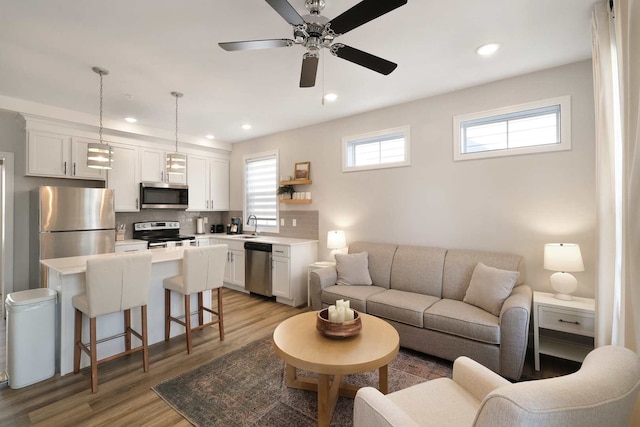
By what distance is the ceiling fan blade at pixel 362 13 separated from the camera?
153cm

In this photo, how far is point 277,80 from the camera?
315 cm

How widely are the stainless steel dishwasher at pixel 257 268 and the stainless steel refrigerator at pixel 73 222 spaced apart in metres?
1.89

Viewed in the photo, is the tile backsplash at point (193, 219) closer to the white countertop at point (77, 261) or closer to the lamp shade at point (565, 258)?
the white countertop at point (77, 261)

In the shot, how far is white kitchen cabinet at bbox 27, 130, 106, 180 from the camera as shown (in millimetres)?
3832

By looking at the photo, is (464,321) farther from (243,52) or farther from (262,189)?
(262,189)

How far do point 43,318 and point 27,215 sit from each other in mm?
2433

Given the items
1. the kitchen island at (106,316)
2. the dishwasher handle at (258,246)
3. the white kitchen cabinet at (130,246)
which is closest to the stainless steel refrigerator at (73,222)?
the white kitchen cabinet at (130,246)

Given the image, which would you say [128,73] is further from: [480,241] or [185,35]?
[480,241]

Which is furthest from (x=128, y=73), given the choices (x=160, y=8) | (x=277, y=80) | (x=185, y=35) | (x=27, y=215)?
(x=27, y=215)

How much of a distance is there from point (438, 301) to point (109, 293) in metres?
2.99

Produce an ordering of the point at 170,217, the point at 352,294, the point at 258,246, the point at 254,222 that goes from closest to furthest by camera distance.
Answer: the point at 352,294, the point at 258,246, the point at 170,217, the point at 254,222

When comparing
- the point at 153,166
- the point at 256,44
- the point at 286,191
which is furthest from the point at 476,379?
the point at 153,166

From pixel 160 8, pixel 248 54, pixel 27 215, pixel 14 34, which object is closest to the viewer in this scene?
pixel 160 8

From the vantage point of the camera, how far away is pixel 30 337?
2.35 metres
